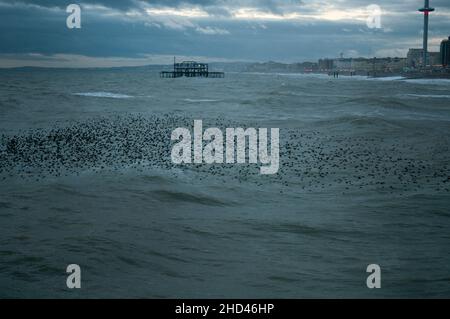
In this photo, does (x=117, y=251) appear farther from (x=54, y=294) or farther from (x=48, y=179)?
(x=48, y=179)

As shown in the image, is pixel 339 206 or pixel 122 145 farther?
pixel 122 145

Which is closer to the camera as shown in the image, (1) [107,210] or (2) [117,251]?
(2) [117,251]

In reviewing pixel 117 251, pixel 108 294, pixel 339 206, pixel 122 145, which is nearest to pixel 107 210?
pixel 117 251

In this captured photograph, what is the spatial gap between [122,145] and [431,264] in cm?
1690

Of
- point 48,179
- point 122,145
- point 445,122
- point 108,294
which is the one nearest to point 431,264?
point 108,294

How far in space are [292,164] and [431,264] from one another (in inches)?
402

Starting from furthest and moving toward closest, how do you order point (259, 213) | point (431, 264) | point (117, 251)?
point (259, 213)
point (117, 251)
point (431, 264)
